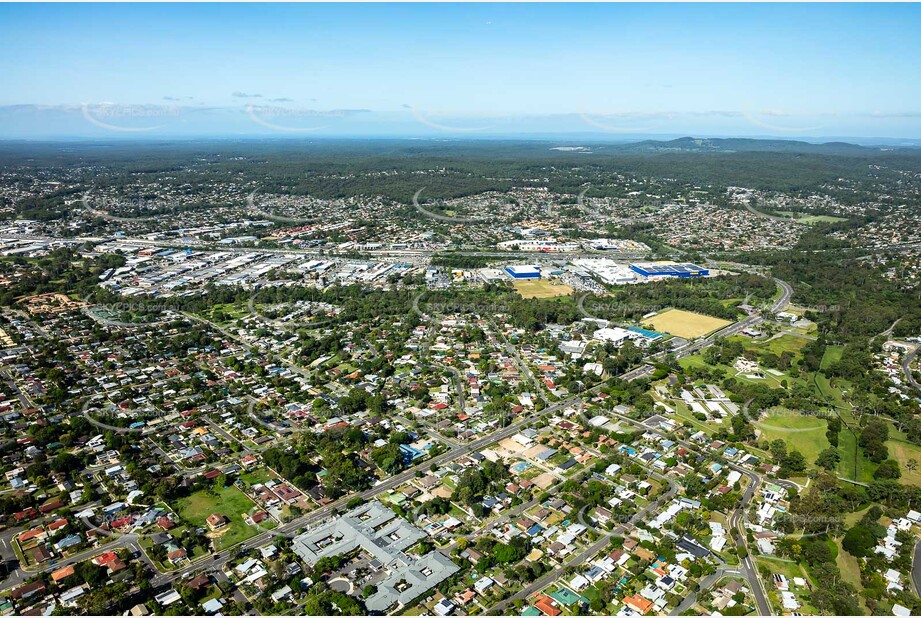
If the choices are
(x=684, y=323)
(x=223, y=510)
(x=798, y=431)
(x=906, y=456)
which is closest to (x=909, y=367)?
(x=906, y=456)

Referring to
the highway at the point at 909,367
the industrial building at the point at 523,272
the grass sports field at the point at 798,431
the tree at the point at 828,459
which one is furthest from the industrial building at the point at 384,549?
the industrial building at the point at 523,272

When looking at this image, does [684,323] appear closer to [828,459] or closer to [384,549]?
[828,459]

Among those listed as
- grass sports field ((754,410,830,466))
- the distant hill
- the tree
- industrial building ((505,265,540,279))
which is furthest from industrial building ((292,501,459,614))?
the distant hill

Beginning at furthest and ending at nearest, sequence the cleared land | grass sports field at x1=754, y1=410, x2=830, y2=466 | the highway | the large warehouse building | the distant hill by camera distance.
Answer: the distant hill, the large warehouse building, the highway, grass sports field at x1=754, y1=410, x2=830, y2=466, the cleared land

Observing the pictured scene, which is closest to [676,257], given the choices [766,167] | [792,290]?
[792,290]

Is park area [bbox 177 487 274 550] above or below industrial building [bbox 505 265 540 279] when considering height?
below

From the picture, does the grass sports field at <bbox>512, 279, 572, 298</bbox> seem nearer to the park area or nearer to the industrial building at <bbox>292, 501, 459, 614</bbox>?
the industrial building at <bbox>292, 501, 459, 614</bbox>

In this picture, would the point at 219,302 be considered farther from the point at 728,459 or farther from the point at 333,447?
the point at 728,459

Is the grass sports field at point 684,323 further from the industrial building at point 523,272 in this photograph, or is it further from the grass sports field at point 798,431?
the industrial building at point 523,272
